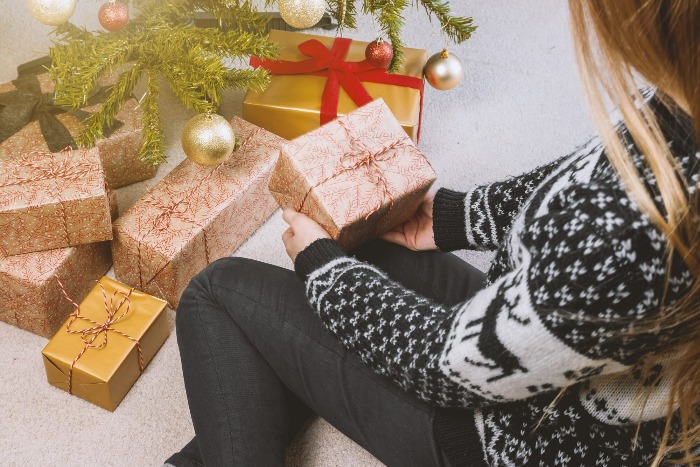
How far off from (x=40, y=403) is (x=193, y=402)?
0.37 meters

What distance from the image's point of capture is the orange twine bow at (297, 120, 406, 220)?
0.97m

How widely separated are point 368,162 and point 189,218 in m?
0.36

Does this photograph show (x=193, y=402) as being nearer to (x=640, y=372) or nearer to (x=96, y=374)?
(x=96, y=374)

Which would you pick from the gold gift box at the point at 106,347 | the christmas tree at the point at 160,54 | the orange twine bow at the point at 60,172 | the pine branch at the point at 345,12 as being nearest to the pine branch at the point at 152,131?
the christmas tree at the point at 160,54

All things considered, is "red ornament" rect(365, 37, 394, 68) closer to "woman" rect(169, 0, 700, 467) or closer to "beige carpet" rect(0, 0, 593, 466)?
"beige carpet" rect(0, 0, 593, 466)

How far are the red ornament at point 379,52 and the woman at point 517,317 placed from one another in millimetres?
411

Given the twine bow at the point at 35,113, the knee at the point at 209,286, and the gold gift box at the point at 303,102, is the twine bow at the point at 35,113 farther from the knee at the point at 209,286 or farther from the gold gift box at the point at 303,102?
the knee at the point at 209,286

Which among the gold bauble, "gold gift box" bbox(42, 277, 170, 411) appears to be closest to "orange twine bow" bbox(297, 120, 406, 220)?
the gold bauble

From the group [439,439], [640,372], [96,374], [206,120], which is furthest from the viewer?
[206,120]

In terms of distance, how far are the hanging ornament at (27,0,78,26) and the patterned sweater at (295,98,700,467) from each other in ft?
1.82

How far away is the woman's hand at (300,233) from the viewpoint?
0.91m

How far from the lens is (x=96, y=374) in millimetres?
1036

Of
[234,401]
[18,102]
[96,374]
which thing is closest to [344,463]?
[234,401]

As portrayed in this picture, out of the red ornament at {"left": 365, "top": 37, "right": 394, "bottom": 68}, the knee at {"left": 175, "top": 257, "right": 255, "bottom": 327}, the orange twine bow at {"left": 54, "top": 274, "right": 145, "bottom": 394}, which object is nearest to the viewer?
the knee at {"left": 175, "top": 257, "right": 255, "bottom": 327}
